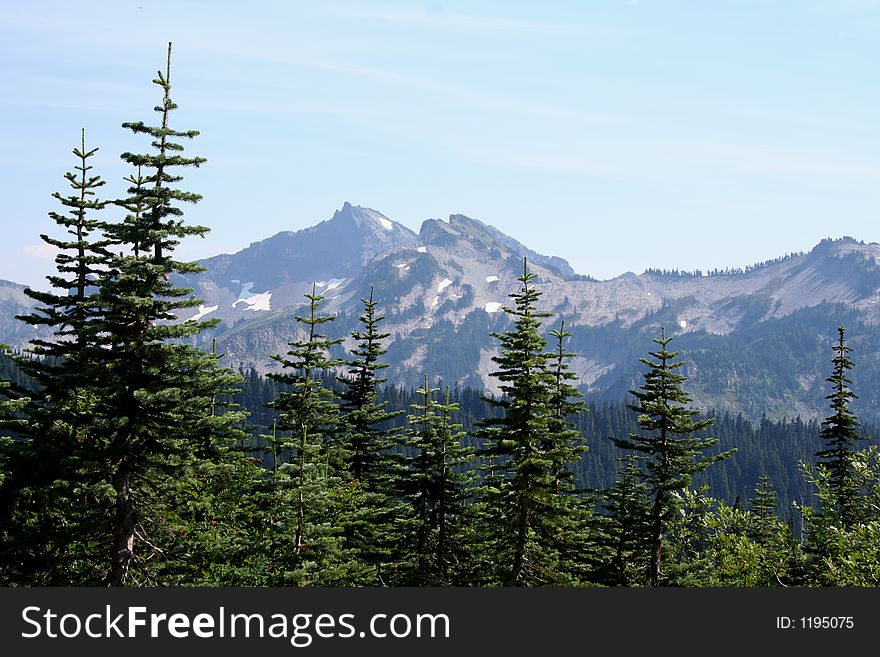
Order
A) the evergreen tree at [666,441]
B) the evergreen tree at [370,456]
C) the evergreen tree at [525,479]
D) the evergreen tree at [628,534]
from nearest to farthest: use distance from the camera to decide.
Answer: the evergreen tree at [525,479] < the evergreen tree at [666,441] < the evergreen tree at [370,456] < the evergreen tree at [628,534]

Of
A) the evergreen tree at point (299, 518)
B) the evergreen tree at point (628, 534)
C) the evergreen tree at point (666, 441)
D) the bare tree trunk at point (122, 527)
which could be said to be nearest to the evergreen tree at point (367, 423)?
the evergreen tree at point (628, 534)

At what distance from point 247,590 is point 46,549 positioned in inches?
644

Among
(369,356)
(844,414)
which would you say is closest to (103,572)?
(369,356)

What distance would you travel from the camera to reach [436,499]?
42.1 m

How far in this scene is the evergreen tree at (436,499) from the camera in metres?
41.2

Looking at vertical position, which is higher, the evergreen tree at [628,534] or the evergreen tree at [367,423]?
the evergreen tree at [367,423]

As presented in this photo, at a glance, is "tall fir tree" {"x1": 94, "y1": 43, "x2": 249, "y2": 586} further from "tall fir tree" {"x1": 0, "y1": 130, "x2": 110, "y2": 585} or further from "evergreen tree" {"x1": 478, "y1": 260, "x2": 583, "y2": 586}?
"evergreen tree" {"x1": 478, "y1": 260, "x2": 583, "y2": 586}

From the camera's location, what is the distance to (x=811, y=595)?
1978cm

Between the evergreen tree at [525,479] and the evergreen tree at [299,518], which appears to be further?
the evergreen tree at [525,479]

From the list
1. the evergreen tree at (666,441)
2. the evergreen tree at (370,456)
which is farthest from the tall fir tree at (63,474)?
the evergreen tree at (666,441)

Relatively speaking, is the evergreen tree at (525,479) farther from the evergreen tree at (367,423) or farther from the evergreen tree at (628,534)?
the evergreen tree at (367,423)

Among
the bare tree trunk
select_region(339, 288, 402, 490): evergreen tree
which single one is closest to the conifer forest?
the bare tree trunk

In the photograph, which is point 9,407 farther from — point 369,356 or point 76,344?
point 369,356

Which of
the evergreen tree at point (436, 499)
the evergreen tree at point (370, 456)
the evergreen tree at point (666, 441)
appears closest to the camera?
the evergreen tree at point (436, 499)
